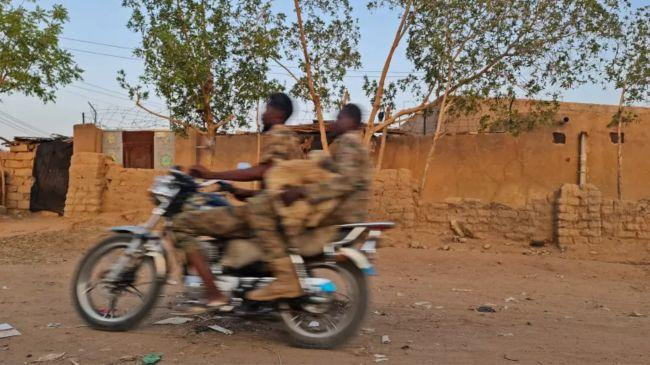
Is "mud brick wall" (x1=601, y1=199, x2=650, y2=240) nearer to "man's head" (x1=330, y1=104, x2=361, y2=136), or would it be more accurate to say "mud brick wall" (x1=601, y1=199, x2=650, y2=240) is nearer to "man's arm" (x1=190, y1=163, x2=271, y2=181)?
"man's head" (x1=330, y1=104, x2=361, y2=136)

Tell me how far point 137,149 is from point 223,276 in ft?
40.3

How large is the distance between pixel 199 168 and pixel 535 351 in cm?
254

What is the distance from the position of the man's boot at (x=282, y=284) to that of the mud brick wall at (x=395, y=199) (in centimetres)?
743

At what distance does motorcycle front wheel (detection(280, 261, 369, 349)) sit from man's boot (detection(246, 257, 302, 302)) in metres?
0.16

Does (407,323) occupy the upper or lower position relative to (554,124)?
lower

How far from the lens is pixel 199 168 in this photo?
3.53 m

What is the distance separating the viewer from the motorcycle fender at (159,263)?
3.53 metres

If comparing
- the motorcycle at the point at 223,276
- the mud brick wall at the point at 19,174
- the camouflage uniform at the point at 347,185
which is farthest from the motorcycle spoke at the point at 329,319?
the mud brick wall at the point at 19,174

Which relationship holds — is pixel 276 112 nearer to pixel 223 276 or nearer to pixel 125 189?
pixel 223 276

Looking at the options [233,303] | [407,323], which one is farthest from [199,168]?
[407,323]

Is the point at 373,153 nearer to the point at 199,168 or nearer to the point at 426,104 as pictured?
the point at 426,104

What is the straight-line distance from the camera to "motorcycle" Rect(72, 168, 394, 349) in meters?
3.39

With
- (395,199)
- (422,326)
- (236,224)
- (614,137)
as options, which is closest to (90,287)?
(236,224)

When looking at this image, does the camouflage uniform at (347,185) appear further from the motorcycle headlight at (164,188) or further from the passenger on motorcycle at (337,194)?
the motorcycle headlight at (164,188)
